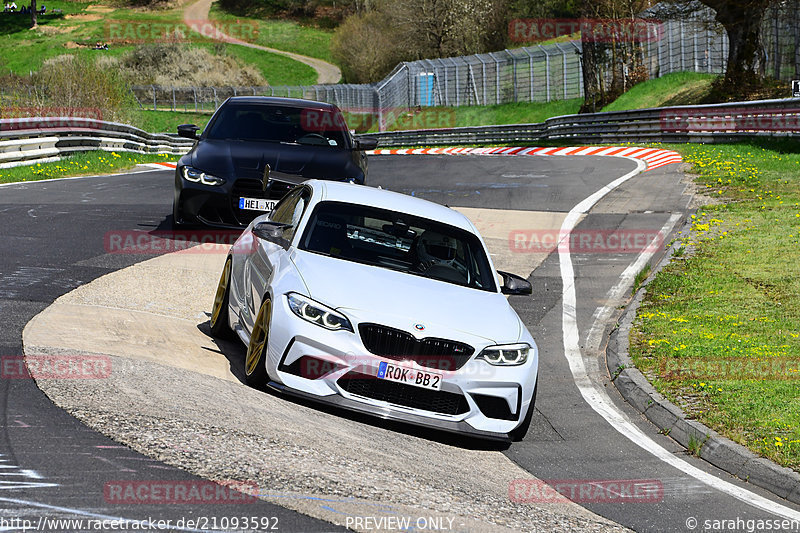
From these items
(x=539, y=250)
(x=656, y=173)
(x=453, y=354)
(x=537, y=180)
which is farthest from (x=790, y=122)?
(x=453, y=354)

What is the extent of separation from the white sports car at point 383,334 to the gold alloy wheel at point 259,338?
1 centimetres

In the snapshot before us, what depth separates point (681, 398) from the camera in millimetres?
8438

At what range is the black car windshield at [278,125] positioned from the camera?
13.8m

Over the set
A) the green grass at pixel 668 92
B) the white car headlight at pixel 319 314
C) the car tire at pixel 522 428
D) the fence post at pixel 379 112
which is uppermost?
the white car headlight at pixel 319 314

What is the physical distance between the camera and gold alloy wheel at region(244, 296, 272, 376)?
7.09m

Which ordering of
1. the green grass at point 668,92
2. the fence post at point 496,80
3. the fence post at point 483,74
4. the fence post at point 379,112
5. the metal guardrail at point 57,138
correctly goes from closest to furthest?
the metal guardrail at point 57,138, the green grass at point 668,92, the fence post at point 496,80, the fence post at point 483,74, the fence post at point 379,112

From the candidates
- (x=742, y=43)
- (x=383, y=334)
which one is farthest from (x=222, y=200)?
(x=742, y=43)

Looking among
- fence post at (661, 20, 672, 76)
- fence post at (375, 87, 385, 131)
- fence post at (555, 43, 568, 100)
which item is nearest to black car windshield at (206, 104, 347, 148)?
fence post at (661, 20, 672, 76)

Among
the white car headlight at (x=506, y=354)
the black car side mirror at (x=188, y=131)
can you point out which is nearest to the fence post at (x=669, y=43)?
the black car side mirror at (x=188, y=131)

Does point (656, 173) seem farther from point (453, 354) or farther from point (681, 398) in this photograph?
point (453, 354)

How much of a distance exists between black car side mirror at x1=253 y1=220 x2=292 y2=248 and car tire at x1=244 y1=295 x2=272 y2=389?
2.29 ft

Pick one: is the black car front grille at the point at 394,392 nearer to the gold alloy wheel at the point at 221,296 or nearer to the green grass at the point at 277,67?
the gold alloy wheel at the point at 221,296

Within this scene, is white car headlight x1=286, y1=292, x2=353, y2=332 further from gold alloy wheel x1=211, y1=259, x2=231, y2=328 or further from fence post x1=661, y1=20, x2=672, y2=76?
fence post x1=661, y1=20, x2=672, y2=76

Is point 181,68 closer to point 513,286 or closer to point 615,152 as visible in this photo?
point 615,152
